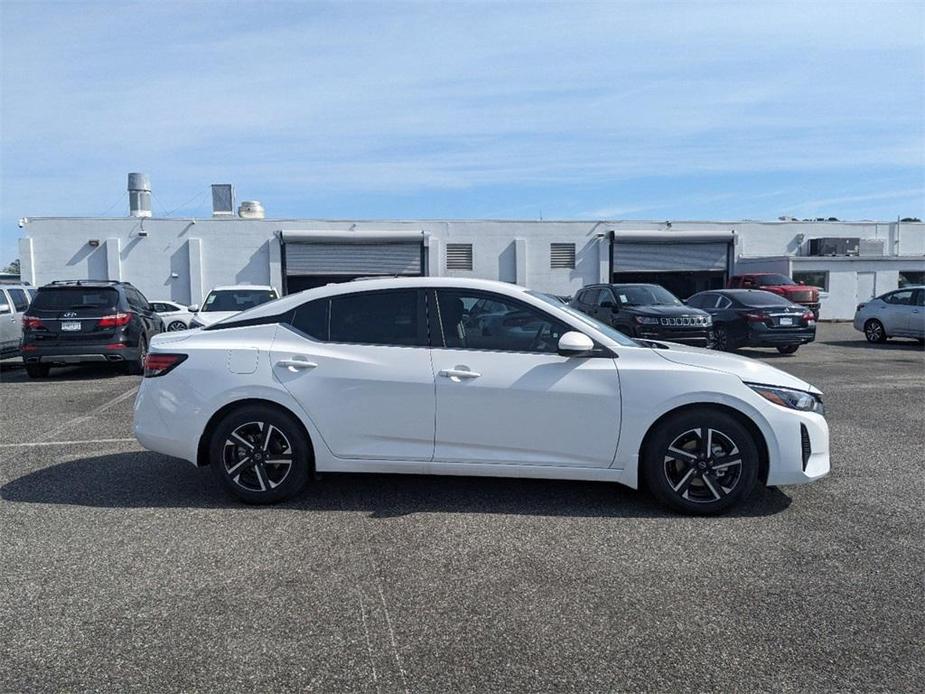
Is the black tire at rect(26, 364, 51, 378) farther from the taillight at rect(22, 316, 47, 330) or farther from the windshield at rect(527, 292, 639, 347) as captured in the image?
the windshield at rect(527, 292, 639, 347)

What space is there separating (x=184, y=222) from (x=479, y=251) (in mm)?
11949

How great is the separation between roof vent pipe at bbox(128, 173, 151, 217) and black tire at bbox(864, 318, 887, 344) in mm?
28151

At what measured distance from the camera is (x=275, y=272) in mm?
28906

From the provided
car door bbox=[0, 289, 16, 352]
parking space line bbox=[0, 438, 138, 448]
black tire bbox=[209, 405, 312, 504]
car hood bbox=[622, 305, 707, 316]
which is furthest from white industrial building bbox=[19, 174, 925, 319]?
black tire bbox=[209, 405, 312, 504]

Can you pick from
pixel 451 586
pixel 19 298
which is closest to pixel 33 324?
pixel 19 298

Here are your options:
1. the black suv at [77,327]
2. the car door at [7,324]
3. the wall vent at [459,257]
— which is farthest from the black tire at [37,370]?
the wall vent at [459,257]

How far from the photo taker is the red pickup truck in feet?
77.0

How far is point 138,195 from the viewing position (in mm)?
31547

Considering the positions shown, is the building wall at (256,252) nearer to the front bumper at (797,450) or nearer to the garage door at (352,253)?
the garage door at (352,253)

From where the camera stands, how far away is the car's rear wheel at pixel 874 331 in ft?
60.6

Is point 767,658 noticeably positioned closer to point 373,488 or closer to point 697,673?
point 697,673

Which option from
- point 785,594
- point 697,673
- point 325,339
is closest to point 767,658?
point 697,673

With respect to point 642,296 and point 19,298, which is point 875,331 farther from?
point 19,298

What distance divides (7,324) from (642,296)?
13098 mm
